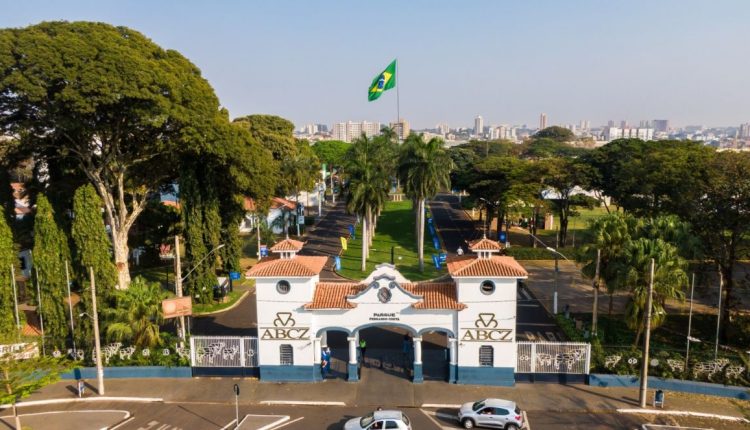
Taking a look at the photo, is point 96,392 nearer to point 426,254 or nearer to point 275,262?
point 275,262

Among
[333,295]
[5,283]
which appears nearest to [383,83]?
[333,295]

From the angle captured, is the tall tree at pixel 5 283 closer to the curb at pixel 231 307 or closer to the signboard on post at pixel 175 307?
the signboard on post at pixel 175 307

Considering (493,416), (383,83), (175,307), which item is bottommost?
(493,416)

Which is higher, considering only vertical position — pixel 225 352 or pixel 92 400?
pixel 225 352

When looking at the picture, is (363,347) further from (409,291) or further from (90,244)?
(90,244)

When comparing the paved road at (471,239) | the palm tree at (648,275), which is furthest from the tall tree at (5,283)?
the palm tree at (648,275)

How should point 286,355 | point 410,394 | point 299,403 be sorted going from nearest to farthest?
point 299,403 < point 410,394 < point 286,355

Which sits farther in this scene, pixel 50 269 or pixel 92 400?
pixel 50 269
